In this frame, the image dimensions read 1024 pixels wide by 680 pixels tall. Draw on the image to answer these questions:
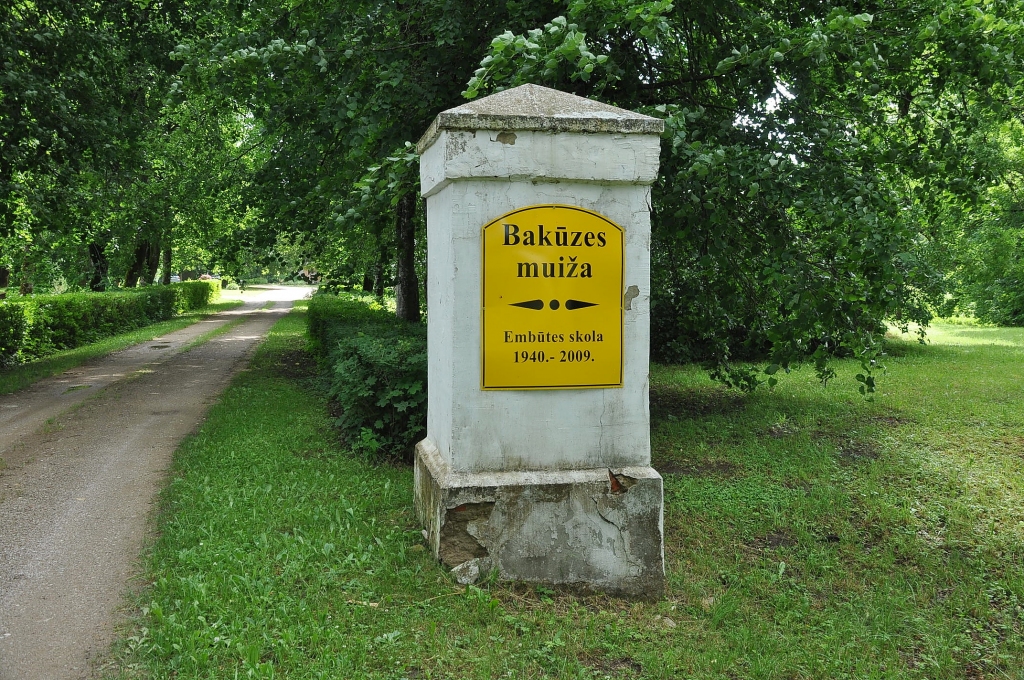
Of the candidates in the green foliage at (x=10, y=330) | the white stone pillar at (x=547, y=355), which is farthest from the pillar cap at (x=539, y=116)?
the green foliage at (x=10, y=330)

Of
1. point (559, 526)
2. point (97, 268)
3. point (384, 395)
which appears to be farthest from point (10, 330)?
point (559, 526)

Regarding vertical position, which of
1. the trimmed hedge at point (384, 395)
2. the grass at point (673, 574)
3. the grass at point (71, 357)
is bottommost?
the grass at point (673, 574)

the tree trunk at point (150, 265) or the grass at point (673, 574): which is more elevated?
the tree trunk at point (150, 265)

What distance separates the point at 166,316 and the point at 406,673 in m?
27.0

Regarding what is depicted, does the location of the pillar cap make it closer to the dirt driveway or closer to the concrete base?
the concrete base

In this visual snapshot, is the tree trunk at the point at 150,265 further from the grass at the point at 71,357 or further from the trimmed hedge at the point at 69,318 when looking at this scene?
the grass at the point at 71,357

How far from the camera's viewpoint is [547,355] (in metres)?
4.30

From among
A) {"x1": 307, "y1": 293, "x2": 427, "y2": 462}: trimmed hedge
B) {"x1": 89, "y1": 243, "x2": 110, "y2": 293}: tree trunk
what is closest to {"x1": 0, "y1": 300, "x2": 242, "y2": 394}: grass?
{"x1": 89, "y1": 243, "x2": 110, "y2": 293}: tree trunk

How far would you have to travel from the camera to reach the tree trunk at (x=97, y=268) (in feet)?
83.2

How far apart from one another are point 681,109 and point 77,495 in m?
5.45

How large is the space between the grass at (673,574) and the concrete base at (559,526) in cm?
13

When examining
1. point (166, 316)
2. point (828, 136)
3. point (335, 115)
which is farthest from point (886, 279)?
point (166, 316)

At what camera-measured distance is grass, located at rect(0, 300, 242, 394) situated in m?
12.1

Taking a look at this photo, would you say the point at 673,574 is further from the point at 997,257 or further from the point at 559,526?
Result: the point at 997,257
